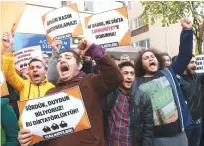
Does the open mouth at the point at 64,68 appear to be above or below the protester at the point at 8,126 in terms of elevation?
above

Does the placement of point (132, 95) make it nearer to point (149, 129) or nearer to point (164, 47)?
point (149, 129)

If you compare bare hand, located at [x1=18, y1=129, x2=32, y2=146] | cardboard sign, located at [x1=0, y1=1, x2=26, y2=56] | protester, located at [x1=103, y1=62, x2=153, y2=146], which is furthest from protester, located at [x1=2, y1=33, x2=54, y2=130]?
bare hand, located at [x1=18, y1=129, x2=32, y2=146]

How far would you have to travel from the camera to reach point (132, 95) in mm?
3307

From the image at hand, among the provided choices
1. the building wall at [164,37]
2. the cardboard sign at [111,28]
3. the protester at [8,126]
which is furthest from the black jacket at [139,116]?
the building wall at [164,37]

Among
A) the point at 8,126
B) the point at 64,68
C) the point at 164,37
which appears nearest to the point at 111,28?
the point at 64,68

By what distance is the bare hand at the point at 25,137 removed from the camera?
2.61 m

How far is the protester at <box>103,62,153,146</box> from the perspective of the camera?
319 cm

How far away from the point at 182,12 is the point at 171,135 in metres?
10.9

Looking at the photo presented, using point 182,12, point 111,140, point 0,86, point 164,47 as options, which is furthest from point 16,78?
point 164,47

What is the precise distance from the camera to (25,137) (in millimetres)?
2627

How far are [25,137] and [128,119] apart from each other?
103 cm

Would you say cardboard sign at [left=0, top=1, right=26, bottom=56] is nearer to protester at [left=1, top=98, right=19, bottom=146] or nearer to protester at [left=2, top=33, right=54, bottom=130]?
protester at [left=2, top=33, right=54, bottom=130]

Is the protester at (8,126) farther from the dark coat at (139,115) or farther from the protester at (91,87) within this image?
the dark coat at (139,115)

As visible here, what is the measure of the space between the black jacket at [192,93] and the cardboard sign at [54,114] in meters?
2.43
